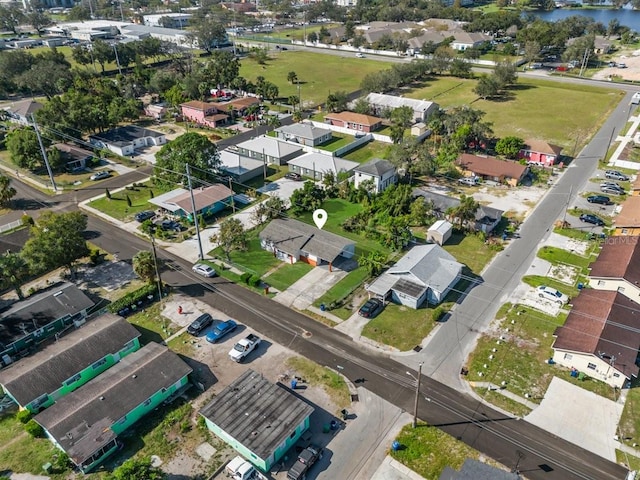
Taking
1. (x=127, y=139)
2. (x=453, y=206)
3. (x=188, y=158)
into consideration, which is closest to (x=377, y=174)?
(x=453, y=206)

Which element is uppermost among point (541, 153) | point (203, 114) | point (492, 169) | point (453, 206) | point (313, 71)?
point (313, 71)

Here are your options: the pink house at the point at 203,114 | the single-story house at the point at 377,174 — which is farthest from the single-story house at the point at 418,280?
the pink house at the point at 203,114

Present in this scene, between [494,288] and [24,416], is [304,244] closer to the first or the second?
[494,288]

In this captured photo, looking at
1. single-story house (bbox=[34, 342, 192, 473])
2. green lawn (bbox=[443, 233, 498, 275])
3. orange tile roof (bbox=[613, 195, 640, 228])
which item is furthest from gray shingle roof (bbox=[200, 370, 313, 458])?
orange tile roof (bbox=[613, 195, 640, 228])

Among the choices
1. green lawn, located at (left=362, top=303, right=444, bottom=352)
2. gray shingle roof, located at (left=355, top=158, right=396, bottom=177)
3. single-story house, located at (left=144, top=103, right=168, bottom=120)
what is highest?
single-story house, located at (left=144, top=103, right=168, bottom=120)

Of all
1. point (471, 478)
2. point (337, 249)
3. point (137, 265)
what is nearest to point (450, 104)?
point (337, 249)

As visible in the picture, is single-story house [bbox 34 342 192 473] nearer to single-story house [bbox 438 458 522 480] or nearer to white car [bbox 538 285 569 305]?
single-story house [bbox 438 458 522 480]
